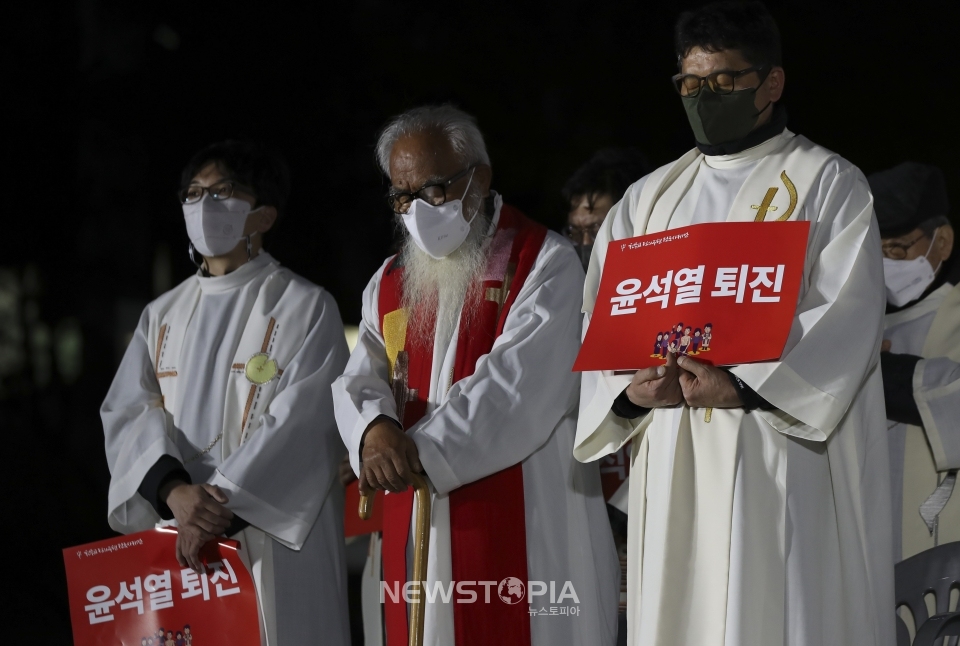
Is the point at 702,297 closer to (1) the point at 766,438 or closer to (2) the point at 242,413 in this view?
(1) the point at 766,438

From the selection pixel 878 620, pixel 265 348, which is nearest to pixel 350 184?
pixel 265 348

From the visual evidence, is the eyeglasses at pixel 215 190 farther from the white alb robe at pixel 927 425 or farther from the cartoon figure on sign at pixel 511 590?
the white alb robe at pixel 927 425

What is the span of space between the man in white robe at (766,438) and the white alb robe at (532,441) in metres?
0.39

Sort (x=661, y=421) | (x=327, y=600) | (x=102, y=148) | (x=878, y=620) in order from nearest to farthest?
1. (x=878, y=620)
2. (x=661, y=421)
3. (x=327, y=600)
4. (x=102, y=148)

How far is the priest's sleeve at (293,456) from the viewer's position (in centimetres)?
380

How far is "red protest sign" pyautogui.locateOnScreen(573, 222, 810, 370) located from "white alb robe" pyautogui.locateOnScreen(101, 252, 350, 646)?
1.43 metres

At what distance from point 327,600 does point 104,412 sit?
1.11 m

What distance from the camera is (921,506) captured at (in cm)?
359

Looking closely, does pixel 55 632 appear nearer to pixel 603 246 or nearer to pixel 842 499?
pixel 603 246

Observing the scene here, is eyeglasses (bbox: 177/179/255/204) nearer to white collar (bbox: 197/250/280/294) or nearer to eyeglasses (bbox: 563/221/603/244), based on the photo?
white collar (bbox: 197/250/280/294)

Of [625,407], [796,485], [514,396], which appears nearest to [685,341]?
[625,407]

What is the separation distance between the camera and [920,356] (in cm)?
366

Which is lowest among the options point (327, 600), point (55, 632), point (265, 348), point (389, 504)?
point (55, 632)

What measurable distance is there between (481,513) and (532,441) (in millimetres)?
270
